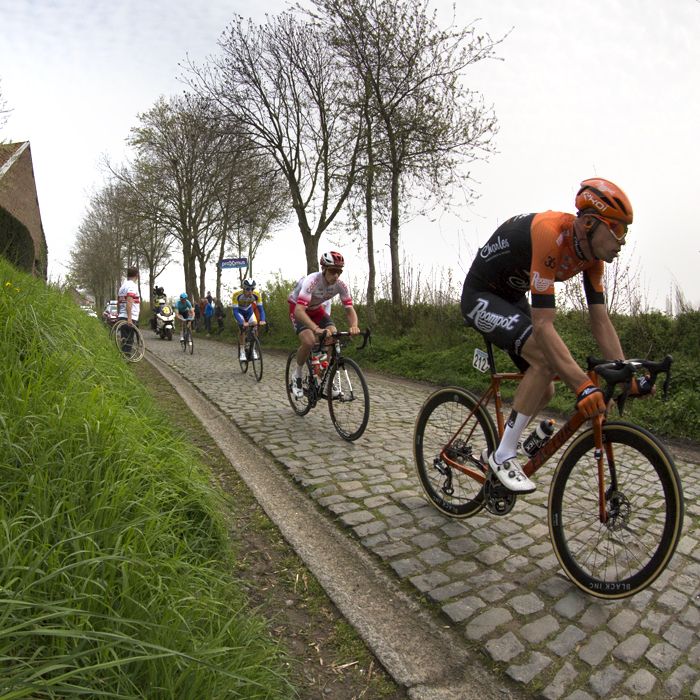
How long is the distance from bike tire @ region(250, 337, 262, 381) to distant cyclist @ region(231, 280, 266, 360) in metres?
0.48

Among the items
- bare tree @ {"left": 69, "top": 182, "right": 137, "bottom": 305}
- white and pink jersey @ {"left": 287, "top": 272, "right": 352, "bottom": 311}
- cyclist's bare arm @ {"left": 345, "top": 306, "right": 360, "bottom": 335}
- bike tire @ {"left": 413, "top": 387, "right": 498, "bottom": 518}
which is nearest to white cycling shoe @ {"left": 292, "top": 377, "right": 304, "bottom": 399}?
white and pink jersey @ {"left": 287, "top": 272, "right": 352, "bottom": 311}

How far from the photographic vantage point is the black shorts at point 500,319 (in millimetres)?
3152

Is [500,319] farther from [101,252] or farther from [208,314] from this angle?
[101,252]

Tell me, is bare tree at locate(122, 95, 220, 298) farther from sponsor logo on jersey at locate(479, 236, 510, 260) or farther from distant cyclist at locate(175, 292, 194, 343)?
sponsor logo on jersey at locate(479, 236, 510, 260)

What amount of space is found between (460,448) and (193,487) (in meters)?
1.88

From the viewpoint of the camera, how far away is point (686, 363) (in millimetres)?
7332

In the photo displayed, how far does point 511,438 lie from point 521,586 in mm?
834

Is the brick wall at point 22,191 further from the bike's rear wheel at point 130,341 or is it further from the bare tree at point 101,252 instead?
the bike's rear wheel at point 130,341

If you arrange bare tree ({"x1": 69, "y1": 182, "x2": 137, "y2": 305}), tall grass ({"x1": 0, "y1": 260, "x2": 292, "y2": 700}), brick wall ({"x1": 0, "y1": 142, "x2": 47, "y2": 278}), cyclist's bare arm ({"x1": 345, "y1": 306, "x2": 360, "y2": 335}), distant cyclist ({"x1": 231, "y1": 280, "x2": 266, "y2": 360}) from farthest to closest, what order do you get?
1. bare tree ({"x1": 69, "y1": 182, "x2": 137, "y2": 305})
2. brick wall ({"x1": 0, "y1": 142, "x2": 47, "y2": 278})
3. distant cyclist ({"x1": 231, "y1": 280, "x2": 266, "y2": 360})
4. cyclist's bare arm ({"x1": 345, "y1": 306, "x2": 360, "y2": 335})
5. tall grass ({"x1": 0, "y1": 260, "x2": 292, "y2": 700})

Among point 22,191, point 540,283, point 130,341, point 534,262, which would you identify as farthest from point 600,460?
point 22,191

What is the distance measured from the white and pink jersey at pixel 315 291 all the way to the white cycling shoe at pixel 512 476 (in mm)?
3850

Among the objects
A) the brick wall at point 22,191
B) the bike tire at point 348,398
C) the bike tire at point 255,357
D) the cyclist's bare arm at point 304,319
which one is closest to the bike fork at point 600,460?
the bike tire at point 348,398

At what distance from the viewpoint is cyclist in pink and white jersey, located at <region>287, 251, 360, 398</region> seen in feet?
21.0

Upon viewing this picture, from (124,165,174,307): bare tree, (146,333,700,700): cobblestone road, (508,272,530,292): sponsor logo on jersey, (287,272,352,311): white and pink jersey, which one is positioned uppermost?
(124,165,174,307): bare tree
